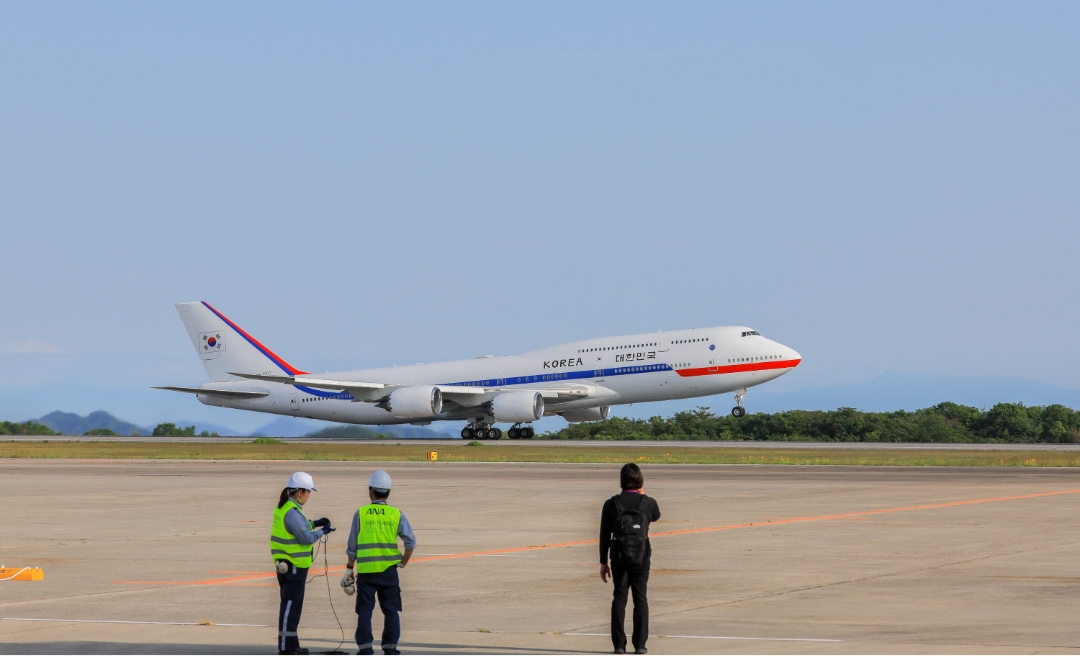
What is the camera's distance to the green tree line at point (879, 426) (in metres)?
78.9

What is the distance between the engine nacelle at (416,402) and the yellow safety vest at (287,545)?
59.5 m

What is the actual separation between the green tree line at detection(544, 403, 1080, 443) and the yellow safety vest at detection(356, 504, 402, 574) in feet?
219

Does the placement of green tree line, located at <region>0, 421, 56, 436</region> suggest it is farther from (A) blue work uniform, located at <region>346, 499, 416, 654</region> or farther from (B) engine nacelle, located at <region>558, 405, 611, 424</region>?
(A) blue work uniform, located at <region>346, 499, 416, 654</region>

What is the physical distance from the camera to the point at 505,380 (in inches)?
2881

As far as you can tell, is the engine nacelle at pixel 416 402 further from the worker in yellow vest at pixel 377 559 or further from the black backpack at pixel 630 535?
the worker in yellow vest at pixel 377 559

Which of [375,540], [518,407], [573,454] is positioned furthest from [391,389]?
[375,540]

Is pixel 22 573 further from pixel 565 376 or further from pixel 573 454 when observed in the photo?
pixel 565 376

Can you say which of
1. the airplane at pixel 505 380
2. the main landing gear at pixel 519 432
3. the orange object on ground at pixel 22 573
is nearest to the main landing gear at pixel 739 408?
the airplane at pixel 505 380

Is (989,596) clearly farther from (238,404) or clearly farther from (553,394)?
(238,404)

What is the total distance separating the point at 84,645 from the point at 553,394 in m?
58.7

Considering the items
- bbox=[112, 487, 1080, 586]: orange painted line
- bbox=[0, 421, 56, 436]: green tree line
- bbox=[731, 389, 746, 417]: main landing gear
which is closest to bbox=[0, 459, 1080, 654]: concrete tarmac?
bbox=[112, 487, 1080, 586]: orange painted line

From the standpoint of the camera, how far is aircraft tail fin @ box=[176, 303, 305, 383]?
269ft

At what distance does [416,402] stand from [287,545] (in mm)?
59817

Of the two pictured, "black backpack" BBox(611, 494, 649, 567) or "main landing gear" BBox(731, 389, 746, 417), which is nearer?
"black backpack" BBox(611, 494, 649, 567)
